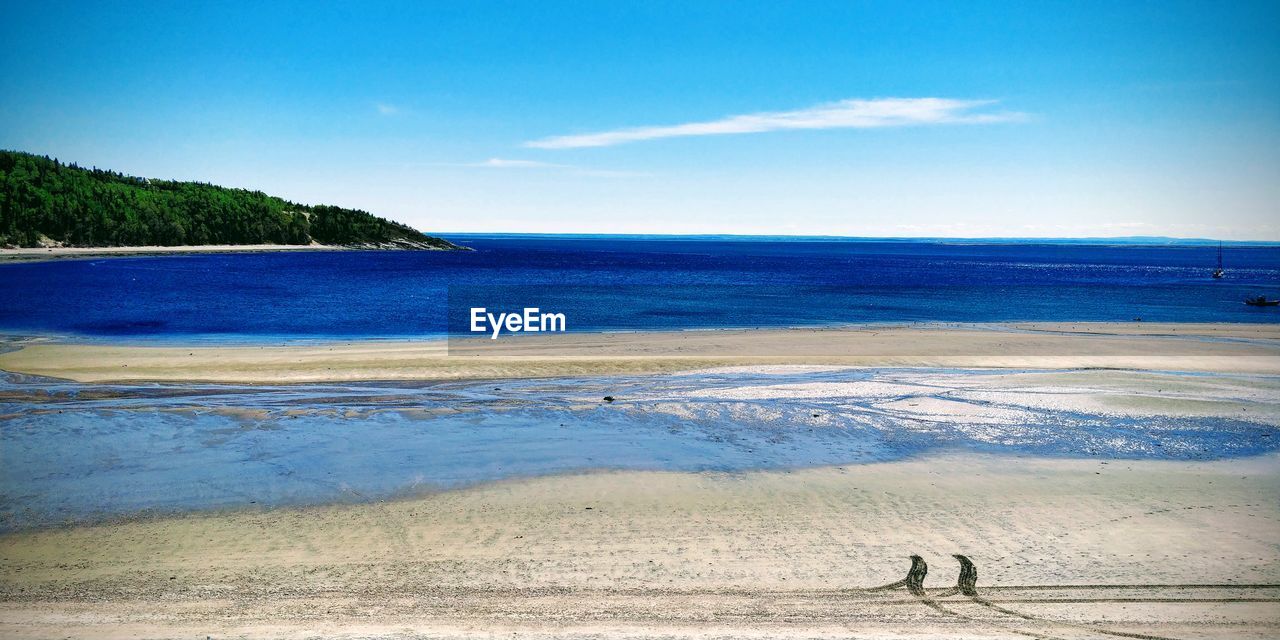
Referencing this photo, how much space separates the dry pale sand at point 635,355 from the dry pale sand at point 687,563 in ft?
47.8

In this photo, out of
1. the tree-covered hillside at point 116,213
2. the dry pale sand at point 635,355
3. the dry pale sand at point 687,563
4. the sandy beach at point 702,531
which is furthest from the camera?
the tree-covered hillside at point 116,213

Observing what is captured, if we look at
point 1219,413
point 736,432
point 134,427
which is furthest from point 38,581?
point 1219,413

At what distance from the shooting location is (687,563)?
9.93m

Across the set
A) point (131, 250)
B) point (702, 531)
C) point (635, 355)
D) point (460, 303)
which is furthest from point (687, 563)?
point (131, 250)

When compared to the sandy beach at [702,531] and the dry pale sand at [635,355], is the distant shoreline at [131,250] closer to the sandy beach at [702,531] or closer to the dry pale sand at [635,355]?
the dry pale sand at [635,355]

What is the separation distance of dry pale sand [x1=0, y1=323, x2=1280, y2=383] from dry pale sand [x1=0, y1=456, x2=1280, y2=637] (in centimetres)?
1457

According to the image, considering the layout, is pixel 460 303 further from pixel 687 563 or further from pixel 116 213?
pixel 116 213

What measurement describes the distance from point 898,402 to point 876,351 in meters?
12.2

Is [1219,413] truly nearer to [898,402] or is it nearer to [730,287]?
[898,402]

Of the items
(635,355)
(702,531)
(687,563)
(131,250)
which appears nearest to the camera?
(687,563)

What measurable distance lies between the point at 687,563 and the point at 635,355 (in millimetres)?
21362

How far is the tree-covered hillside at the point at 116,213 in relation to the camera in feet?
417

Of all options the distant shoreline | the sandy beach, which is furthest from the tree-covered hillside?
the sandy beach

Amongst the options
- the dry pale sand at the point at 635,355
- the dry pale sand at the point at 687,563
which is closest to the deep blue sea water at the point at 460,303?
the dry pale sand at the point at 635,355
